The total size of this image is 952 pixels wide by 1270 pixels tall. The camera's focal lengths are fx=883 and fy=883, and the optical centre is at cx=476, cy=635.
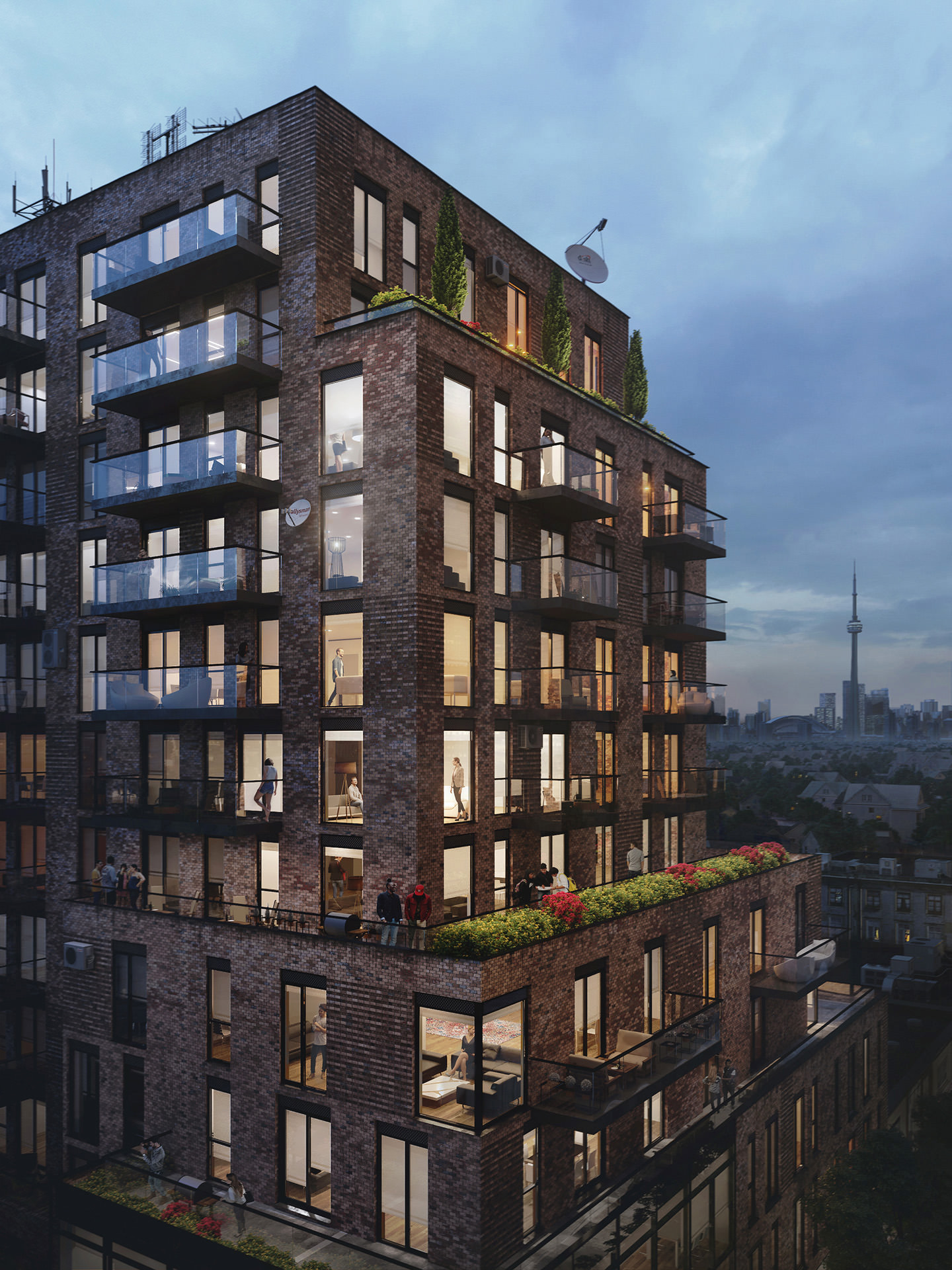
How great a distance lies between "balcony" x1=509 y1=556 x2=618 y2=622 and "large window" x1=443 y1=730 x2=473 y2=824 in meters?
4.11

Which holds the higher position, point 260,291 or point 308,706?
point 260,291

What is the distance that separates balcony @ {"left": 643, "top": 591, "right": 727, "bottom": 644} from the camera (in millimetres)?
28953

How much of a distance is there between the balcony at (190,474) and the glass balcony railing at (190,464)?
16 mm

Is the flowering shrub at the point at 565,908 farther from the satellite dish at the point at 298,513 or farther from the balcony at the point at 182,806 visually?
the satellite dish at the point at 298,513

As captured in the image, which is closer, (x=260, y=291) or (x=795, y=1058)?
(x=260, y=291)

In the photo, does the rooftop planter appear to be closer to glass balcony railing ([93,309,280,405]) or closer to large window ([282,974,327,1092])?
large window ([282,974,327,1092])

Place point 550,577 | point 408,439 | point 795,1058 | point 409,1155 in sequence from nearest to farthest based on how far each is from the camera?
1. point 409,1155
2. point 408,439
3. point 550,577
4. point 795,1058

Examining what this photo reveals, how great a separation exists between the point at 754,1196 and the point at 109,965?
60.0ft

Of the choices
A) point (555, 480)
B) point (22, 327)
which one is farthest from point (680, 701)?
point (22, 327)

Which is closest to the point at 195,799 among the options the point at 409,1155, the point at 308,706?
the point at 308,706

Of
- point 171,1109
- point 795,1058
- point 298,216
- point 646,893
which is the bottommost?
point 795,1058

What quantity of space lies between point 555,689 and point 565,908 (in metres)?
6.06

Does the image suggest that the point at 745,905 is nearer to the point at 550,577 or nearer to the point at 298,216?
the point at 550,577

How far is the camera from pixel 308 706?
19.9 m
